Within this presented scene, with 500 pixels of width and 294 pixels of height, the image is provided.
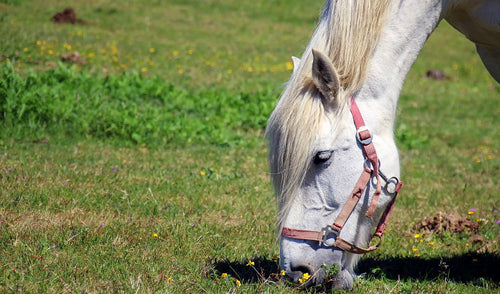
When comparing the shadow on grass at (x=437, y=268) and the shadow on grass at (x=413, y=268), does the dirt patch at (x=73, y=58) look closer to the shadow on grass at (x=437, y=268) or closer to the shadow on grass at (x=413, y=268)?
the shadow on grass at (x=413, y=268)

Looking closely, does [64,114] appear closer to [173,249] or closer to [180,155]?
[180,155]

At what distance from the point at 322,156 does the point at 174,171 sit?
9.25 feet

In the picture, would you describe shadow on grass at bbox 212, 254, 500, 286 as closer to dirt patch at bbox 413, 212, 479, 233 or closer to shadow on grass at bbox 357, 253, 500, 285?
shadow on grass at bbox 357, 253, 500, 285

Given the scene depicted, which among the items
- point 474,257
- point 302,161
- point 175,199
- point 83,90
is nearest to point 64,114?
point 83,90

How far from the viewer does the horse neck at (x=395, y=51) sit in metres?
2.75

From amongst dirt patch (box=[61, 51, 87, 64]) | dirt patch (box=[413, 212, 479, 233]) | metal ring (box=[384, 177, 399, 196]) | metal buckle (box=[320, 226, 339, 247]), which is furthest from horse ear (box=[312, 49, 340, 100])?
dirt patch (box=[61, 51, 87, 64])

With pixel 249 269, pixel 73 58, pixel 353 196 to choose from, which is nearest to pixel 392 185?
pixel 353 196

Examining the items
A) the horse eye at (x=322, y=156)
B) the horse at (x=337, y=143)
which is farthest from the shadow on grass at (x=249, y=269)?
the horse eye at (x=322, y=156)

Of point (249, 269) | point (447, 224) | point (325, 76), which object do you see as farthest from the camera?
point (447, 224)

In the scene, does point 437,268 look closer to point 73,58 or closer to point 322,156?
point 322,156

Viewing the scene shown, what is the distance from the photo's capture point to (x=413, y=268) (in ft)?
11.6

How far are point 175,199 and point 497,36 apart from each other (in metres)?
2.76

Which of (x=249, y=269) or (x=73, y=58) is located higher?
(x=73, y=58)

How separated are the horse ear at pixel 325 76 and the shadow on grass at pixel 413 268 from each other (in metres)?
1.11
